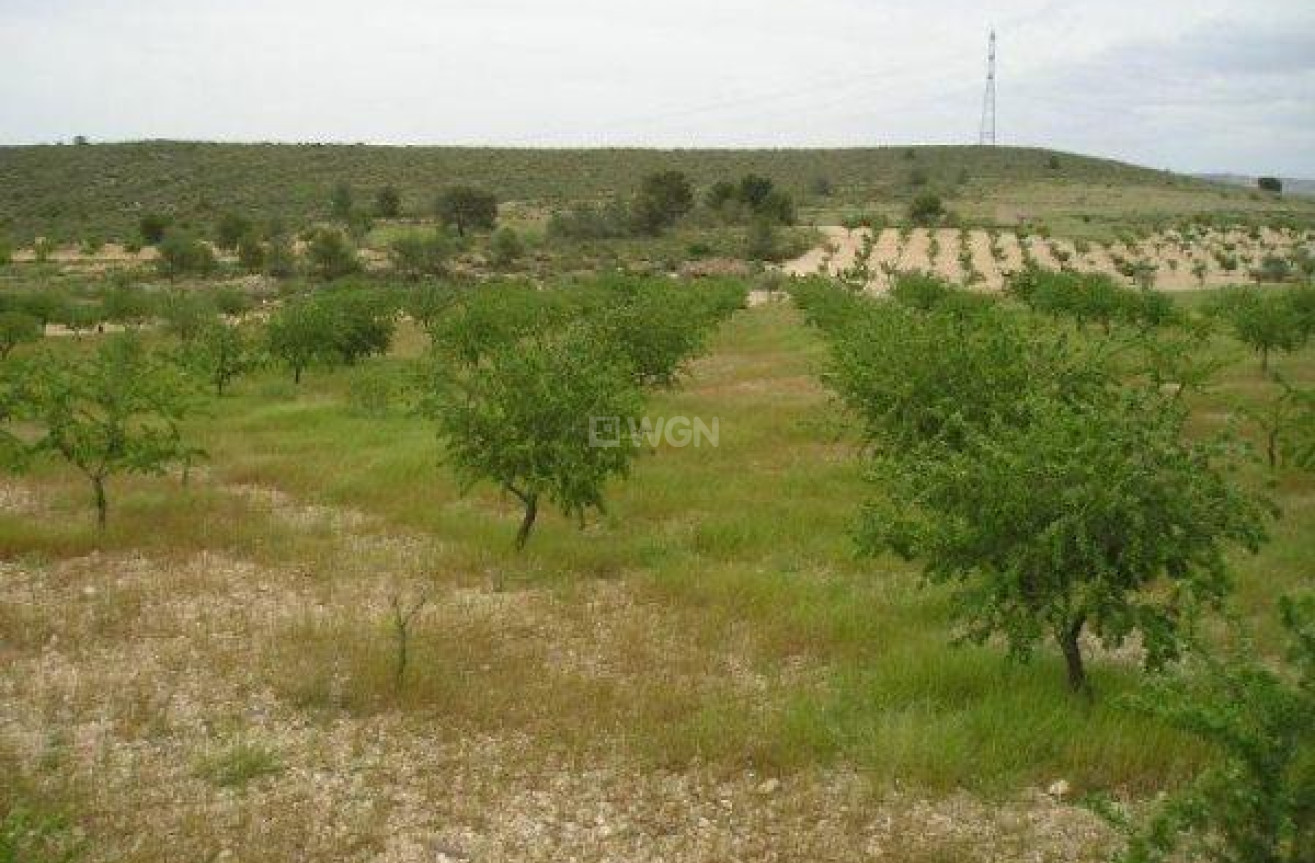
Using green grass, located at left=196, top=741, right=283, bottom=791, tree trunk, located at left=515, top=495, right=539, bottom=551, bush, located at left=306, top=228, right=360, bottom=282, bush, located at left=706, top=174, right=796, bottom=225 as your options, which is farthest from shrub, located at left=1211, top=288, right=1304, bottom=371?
bush, located at left=706, top=174, right=796, bottom=225

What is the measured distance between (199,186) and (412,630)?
266 ft

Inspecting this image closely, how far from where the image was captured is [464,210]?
6806 centimetres

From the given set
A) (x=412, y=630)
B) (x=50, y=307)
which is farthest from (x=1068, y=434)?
(x=50, y=307)

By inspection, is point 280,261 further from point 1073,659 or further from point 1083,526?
point 1083,526

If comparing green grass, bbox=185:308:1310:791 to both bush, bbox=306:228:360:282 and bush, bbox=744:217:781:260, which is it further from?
bush, bbox=744:217:781:260

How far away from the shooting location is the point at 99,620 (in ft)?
37.1

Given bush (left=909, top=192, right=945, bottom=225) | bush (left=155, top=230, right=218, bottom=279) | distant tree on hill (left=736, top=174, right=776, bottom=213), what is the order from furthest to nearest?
1. distant tree on hill (left=736, top=174, right=776, bottom=213)
2. bush (left=909, top=192, right=945, bottom=225)
3. bush (left=155, top=230, right=218, bottom=279)

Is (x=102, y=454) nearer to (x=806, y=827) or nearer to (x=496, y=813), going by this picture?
(x=496, y=813)

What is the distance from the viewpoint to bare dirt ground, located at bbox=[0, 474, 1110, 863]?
7277mm

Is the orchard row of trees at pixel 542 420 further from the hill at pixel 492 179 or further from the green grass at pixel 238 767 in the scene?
the hill at pixel 492 179

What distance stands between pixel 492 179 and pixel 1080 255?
166ft

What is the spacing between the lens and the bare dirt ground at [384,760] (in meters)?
7.28

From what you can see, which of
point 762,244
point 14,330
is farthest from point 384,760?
point 762,244

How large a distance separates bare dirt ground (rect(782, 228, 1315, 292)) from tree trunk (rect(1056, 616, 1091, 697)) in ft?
139
